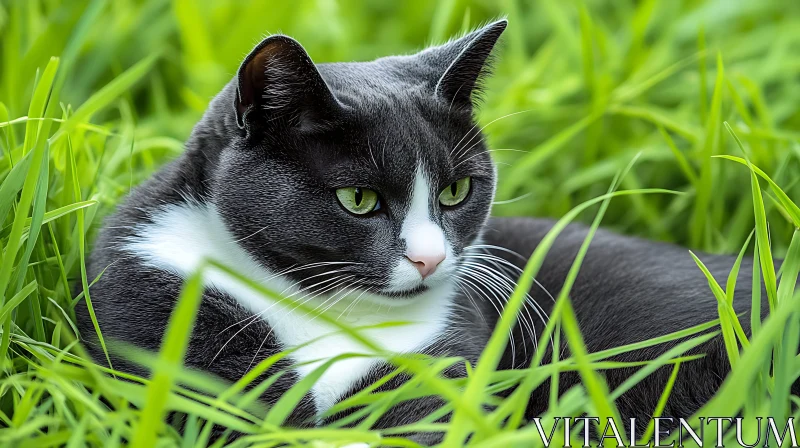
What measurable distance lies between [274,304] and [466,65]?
2.03ft

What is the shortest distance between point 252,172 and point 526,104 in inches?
61.6

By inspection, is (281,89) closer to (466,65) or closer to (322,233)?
(322,233)

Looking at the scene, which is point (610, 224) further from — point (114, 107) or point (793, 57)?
point (114, 107)

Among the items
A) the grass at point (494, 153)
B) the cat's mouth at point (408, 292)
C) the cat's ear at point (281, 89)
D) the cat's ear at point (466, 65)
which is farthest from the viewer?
the cat's ear at point (466, 65)

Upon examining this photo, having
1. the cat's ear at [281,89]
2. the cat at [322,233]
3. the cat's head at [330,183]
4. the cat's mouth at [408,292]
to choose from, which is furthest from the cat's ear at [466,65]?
the cat's mouth at [408,292]

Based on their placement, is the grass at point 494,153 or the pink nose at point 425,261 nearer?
the grass at point 494,153

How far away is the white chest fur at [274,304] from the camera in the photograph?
1520mm

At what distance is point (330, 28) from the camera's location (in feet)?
10.6

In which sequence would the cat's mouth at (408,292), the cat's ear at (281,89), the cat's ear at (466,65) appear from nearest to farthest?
the cat's ear at (281,89) → the cat's mouth at (408,292) → the cat's ear at (466,65)

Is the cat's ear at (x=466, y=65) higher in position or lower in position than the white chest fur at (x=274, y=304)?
higher

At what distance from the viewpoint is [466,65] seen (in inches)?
66.5

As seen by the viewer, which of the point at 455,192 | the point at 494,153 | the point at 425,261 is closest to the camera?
the point at 425,261

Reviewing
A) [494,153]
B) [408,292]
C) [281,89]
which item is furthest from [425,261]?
[494,153]

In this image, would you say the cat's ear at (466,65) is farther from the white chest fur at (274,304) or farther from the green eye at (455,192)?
the white chest fur at (274,304)
